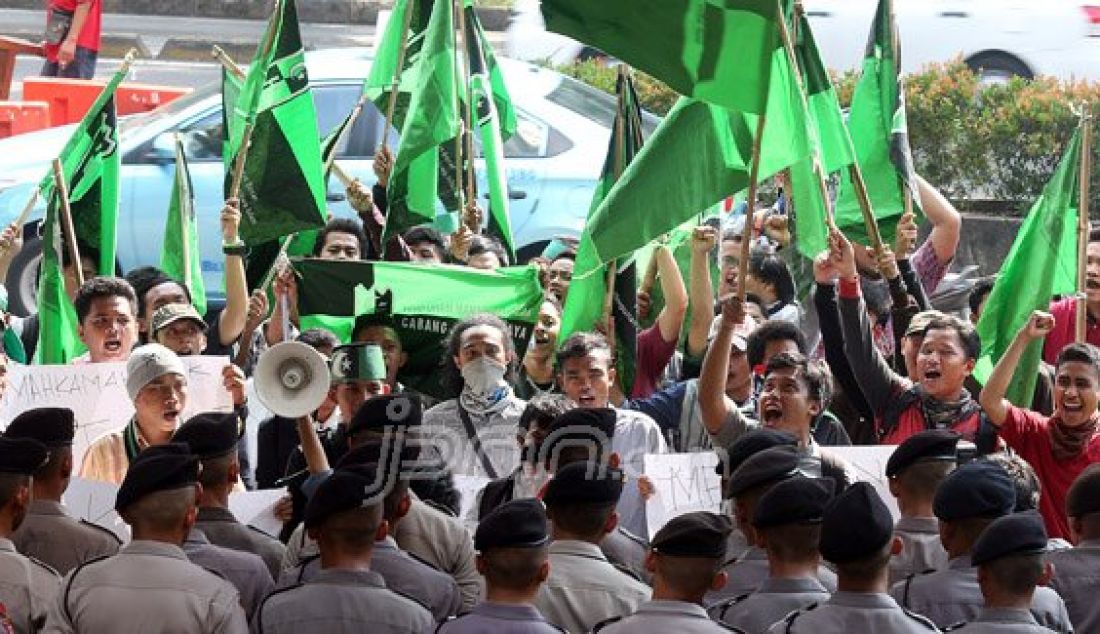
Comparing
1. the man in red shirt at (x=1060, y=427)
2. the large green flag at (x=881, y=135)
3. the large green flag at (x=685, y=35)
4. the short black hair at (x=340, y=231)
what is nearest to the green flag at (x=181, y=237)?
the short black hair at (x=340, y=231)

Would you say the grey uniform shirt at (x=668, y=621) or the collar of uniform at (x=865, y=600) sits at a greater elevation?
the collar of uniform at (x=865, y=600)

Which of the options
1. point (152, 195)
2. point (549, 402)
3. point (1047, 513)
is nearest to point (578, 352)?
point (549, 402)

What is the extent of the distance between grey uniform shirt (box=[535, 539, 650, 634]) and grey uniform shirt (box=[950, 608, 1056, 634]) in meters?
0.98

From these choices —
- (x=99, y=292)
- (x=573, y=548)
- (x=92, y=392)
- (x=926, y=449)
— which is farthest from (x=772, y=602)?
(x=99, y=292)

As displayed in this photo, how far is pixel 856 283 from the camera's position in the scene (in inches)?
401

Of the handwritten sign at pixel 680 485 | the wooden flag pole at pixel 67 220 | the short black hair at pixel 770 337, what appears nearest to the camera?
the handwritten sign at pixel 680 485

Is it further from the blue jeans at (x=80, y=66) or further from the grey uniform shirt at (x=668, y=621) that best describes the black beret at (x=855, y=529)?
the blue jeans at (x=80, y=66)

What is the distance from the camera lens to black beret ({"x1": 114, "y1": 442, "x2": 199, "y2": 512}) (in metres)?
7.57

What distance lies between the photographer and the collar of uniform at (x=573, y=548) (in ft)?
25.5

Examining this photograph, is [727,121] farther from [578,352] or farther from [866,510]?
[866,510]

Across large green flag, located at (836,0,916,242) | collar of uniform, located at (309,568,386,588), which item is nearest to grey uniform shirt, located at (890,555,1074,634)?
collar of uniform, located at (309,568,386,588)

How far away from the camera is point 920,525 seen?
838 centimetres

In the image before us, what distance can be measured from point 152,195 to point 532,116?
2.34 meters

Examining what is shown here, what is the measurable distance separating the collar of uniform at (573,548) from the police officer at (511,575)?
0.47 metres
